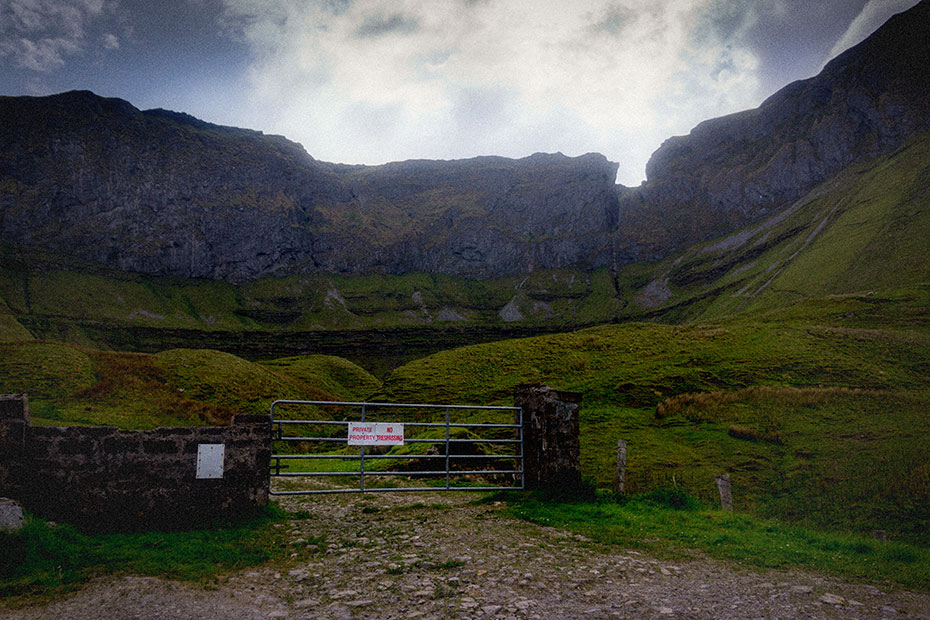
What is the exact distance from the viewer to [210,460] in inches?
333

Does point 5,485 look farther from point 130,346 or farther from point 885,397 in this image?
point 130,346

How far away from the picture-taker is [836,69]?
576 feet

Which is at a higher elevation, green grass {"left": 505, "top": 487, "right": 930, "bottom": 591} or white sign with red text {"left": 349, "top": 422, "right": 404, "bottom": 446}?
white sign with red text {"left": 349, "top": 422, "right": 404, "bottom": 446}

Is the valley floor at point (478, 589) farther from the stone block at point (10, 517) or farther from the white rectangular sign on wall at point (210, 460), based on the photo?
the white rectangular sign on wall at point (210, 460)

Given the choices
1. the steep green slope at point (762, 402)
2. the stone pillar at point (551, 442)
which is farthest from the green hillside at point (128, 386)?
the stone pillar at point (551, 442)

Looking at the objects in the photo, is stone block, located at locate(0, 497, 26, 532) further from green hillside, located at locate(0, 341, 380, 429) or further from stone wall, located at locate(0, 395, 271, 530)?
green hillside, located at locate(0, 341, 380, 429)

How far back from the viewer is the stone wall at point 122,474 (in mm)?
7520

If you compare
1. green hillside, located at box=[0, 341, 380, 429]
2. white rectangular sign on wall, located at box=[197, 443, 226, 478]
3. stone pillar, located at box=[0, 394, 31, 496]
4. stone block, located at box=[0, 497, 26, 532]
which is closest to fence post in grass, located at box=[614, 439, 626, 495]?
white rectangular sign on wall, located at box=[197, 443, 226, 478]

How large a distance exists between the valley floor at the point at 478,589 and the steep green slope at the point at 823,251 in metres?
86.2

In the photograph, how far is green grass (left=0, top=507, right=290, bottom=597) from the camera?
5.86m

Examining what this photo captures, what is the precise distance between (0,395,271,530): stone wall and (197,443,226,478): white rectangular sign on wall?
0.20 feet

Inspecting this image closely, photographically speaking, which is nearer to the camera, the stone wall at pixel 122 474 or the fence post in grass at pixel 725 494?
the stone wall at pixel 122 474

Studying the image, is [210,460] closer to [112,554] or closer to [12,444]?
Result: [112,554]

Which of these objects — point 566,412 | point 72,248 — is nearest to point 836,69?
point 566,412
